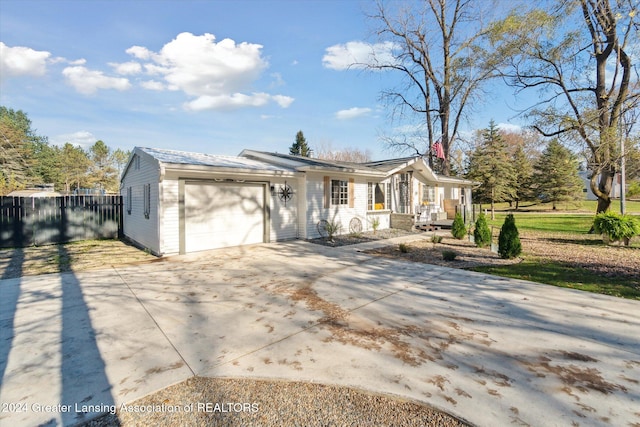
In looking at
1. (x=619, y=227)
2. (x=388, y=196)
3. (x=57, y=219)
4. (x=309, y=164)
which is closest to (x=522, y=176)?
(x=388, y=196)

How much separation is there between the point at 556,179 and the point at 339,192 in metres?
28.0

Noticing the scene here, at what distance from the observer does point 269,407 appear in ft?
7.23

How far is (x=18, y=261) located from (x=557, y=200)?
3840cm

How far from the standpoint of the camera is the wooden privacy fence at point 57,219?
1002cm

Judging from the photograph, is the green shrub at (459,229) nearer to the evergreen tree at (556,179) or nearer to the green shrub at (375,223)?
the green shrub at (375,223)

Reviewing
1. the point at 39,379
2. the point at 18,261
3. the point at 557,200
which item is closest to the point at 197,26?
the point at 18,261

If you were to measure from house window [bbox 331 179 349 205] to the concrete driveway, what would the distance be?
643cm

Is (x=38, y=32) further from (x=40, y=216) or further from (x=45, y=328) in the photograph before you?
(x=45, y=328)

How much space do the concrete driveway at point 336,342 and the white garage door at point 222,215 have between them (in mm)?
3059

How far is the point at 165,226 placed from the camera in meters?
8.04

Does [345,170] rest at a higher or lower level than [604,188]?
higher

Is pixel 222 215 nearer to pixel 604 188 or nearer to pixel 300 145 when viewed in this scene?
pixel 604 188

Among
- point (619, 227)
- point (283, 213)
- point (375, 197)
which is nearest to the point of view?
point (619, 227)

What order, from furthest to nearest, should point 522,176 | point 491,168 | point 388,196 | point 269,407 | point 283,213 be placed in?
point 522,176 → point 491,168 → point 388,196 → point 283,213 → point 269,407
